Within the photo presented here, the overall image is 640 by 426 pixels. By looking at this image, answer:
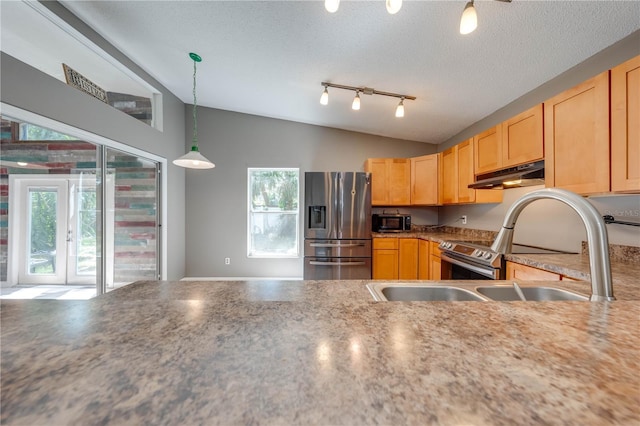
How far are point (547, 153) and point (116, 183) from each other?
418 centimetres

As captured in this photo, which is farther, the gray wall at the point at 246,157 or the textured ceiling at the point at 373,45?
the gray wall at the point at 246,157

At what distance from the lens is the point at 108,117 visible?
8.41 feet

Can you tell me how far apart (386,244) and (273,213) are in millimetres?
1978

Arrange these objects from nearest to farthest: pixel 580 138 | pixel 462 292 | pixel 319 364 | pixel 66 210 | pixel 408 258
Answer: pixel 319 364 < pixel 462 292 < pixel 580 138 < pixel 66 210 < pixel 408 258

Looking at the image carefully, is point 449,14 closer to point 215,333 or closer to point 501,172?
point 501,172

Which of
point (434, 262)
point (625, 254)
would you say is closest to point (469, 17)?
point (625, 254)

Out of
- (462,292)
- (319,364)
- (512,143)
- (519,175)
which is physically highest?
(512,143)

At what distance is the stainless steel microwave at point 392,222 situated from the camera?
3750 mm

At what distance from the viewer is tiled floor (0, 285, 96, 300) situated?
81.0 inches

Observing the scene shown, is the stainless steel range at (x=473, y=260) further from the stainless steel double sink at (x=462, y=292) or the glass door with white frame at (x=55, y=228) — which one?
the glass door with white frame at (x=55, y=228)

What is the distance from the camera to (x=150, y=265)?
11.2 feet

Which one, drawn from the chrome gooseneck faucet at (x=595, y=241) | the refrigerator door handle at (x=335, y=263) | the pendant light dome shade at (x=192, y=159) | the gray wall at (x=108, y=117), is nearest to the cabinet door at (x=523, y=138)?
the chrome gooseneck faucet at (x=595, y=241)

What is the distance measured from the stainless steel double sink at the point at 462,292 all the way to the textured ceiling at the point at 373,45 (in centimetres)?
173

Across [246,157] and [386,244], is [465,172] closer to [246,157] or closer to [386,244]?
[386,244]
